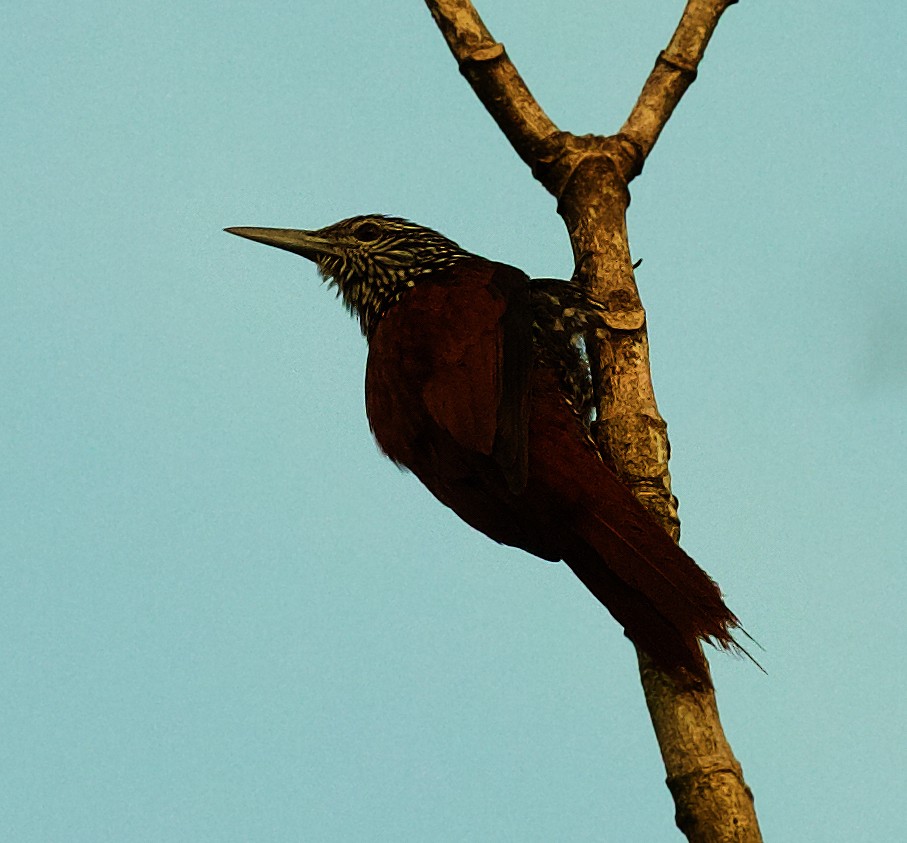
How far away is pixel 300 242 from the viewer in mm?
5340

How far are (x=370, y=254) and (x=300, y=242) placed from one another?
325 mm

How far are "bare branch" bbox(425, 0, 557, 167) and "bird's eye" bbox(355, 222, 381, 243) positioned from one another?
941 millimetres

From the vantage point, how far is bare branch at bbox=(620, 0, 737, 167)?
4488 mm

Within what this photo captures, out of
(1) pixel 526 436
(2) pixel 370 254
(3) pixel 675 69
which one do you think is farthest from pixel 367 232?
(1) pixel 526 436

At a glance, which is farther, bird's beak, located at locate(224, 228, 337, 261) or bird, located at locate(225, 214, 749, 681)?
bird's beak, located at locate(224, 228, 337, 261)

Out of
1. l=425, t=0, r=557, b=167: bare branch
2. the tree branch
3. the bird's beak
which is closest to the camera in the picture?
the tree branch

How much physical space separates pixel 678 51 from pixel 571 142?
0.60 metres

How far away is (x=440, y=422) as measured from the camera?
4.00 m

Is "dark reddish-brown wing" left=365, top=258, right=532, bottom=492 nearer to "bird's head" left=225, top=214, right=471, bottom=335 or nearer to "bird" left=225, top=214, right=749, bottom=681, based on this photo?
"bird" left=225, top=214, right=749, bottom=681

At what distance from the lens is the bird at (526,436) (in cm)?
348

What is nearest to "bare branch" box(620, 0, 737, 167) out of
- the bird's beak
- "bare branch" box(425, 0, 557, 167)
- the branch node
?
"bare branch" box(425, 0, 557, 167)

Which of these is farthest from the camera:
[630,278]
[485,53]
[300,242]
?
[300,242]

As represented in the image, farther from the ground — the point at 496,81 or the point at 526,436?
the point at 496,81

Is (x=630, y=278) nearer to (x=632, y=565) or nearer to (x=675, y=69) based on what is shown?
(x=632, y=565)
